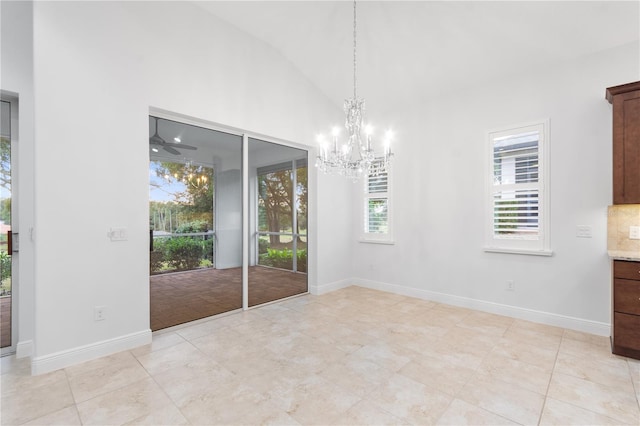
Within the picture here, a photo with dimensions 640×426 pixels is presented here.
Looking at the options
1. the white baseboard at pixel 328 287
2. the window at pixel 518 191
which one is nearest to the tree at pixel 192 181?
the white baseboard at pixel 328 287

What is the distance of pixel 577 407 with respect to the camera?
80.4 inches

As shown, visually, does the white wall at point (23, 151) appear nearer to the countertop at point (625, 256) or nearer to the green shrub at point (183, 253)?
the green shrub at point (183, 253)

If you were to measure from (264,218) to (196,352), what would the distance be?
2.07 meters

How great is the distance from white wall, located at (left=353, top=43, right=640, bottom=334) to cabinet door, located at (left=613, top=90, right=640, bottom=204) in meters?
0.33

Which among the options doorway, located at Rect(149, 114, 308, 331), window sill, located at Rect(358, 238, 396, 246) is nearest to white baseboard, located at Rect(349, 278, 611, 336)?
window sill, located at Rect(358, 238, 396, 246)

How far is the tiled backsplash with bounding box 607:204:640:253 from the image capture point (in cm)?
307

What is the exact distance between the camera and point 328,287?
5.10 m

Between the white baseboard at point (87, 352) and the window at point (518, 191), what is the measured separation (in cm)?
423

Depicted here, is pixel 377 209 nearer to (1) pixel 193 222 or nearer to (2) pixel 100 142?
(1) pixel 193 222

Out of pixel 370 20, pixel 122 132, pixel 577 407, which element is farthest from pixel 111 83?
pixel 577 407

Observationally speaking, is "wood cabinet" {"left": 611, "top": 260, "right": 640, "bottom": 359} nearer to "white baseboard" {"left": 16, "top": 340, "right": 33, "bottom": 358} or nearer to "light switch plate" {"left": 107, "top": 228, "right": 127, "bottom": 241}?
"light switch plate" {"left": 107, "top": 228, "right": 127, "bottom": 241}

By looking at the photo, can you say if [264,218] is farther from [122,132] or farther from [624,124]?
[624,124]

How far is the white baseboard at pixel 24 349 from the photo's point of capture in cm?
277

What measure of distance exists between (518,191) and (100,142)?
4.65 meters
